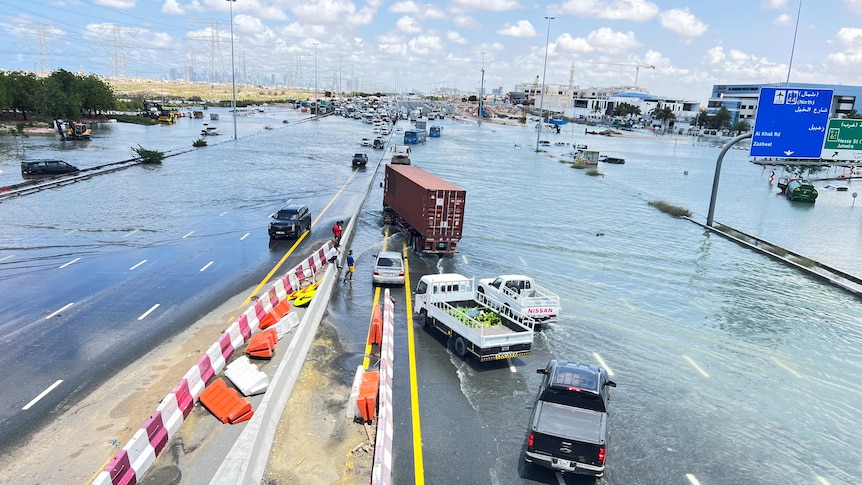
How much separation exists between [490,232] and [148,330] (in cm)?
2474

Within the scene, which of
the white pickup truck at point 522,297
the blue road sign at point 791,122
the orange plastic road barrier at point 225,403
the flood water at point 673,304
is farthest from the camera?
the blue road sign at point 791,122

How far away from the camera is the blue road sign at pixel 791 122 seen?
33.0 m

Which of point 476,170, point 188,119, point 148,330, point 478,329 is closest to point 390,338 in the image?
point 478,329

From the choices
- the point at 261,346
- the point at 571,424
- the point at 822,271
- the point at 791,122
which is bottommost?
the point at 822,271

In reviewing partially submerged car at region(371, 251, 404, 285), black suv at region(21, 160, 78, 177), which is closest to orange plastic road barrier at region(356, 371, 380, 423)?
partially submerged car at region(371, 251, 404, 285)

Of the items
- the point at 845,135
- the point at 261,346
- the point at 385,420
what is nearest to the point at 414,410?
the point at 385,420

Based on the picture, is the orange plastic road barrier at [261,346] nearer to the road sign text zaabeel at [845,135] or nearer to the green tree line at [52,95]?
the road sign text zaabeel at [845,135]

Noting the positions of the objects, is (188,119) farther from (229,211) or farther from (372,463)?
(372,463)

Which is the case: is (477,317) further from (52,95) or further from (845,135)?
(52,95)

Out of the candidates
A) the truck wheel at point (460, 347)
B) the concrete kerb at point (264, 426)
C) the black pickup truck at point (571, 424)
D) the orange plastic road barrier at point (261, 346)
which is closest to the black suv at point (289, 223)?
the concrete kerb at point (264, 426)

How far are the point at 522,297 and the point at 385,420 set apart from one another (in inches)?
401

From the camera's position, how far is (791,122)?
110 feet

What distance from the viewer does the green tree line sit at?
8838cm

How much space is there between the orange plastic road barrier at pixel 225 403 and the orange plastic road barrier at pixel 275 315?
477 centimetres
